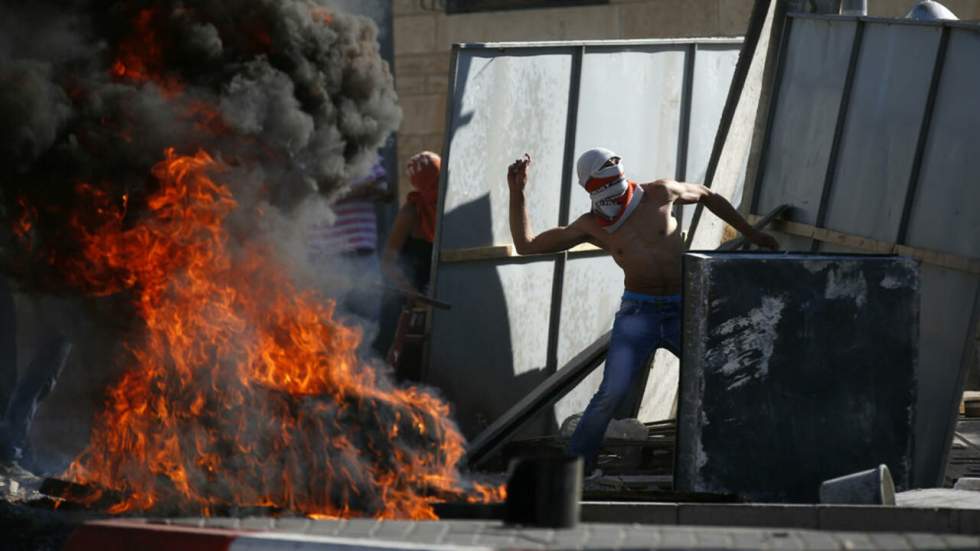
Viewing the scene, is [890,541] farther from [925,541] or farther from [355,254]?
[355,254]

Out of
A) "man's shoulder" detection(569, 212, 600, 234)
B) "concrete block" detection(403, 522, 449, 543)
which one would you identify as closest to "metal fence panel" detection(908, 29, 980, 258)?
"man's shoulder" detection(569, 212, 600, 234)

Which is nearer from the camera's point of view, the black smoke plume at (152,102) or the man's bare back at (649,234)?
A: the black smoke plume at (152,102)

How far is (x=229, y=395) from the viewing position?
22.1 ft

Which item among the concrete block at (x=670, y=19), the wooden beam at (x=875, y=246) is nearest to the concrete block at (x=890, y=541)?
the wooden beam at (x=875, y=246)

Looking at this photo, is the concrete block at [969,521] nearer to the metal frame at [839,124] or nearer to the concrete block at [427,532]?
the concrete block at [427,532]

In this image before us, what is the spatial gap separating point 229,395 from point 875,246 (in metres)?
3.66

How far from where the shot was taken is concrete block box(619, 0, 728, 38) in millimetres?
14703

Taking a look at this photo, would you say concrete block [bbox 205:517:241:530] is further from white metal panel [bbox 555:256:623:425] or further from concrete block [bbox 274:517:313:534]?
white metal panel [bbox 555:256:623:425]

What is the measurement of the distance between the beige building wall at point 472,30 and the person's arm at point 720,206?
629 cm

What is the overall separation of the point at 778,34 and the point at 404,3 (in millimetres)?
6913

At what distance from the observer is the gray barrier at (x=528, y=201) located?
9.48 meters

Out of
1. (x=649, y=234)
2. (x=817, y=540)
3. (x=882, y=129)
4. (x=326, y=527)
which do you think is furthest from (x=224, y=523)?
(x=882, y=129)

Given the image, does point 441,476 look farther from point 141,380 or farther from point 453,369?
point 453,369

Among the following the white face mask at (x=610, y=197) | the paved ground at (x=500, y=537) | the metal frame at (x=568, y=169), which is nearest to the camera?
the paved ground at (x=500, y=537)
